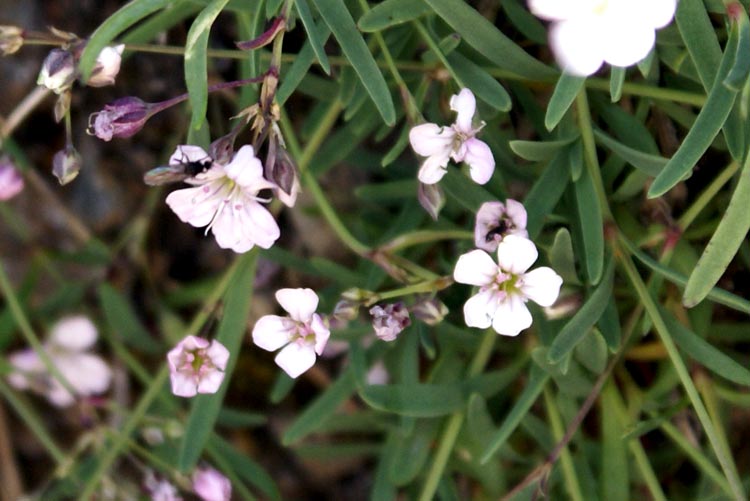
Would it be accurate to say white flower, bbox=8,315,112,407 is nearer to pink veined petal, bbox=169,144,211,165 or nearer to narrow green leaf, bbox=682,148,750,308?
pink veined petal, bbox=169,144,211,165

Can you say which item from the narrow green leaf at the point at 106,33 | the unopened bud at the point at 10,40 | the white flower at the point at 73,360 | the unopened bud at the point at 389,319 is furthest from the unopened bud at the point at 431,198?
the white flower at the point at 73,360

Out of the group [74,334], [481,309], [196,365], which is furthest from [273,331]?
[74,334]

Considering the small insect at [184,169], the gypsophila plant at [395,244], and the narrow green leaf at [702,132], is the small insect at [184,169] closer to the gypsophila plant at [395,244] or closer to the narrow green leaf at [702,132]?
the gypsophila plant at [395,244]

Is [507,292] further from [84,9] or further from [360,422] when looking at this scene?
[84,9]

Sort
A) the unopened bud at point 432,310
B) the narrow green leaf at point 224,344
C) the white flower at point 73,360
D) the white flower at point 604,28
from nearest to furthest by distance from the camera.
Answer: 1. the white flower at point 604,28
2. the unopened bud at point 432,310
3. the narrow green leaf at point 224,344
4. the white flower at point 73,360

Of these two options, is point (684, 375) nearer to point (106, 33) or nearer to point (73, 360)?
point (106, 33)
